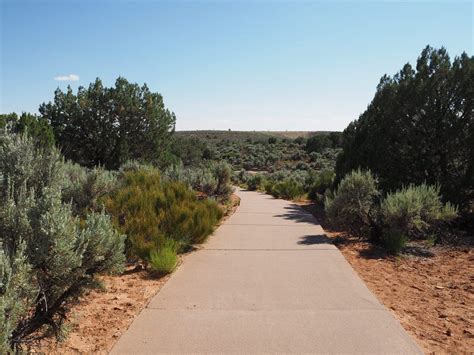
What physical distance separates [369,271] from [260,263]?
1726mm

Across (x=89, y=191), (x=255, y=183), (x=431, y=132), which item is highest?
(x=431, y=132)

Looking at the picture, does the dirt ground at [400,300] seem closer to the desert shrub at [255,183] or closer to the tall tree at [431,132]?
the tall tree at [431,132]

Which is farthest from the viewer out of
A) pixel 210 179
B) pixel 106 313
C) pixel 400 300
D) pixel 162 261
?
pixel 210 179

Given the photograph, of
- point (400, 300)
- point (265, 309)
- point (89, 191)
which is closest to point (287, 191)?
point (89, 191)

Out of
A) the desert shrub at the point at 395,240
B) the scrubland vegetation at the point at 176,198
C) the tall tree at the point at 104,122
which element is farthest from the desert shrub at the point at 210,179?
the tall tree at the point at 104,122

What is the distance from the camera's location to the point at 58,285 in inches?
141

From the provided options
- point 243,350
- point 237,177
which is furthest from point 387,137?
point 237,177

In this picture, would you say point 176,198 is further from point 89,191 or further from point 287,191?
point 287,191

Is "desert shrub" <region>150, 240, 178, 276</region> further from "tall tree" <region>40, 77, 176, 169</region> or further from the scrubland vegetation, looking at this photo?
"tall tree" <region>40, 77, 176, 169</region>

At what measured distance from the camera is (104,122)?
2375cm

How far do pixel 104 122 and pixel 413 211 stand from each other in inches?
765

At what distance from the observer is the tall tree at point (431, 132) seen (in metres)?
10.9

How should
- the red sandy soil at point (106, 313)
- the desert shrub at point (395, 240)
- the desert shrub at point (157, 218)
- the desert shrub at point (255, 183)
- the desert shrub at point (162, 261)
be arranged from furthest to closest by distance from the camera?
the desert shrub at point (255, 183), the desert shrub at point (395, 240), the desert shrub at point (157, 218), the desert shrub at point (162, 261), the red sandy soil at point (106, 313)

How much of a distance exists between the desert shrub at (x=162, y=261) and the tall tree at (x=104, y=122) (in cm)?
1722
